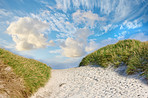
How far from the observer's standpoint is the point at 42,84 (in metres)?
8.24

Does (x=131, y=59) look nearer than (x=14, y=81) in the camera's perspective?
No

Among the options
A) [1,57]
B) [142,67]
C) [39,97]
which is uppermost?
[1,57]

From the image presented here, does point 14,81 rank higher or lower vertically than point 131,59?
lower

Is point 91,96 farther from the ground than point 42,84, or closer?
closer

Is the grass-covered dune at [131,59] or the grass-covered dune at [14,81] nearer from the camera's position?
the grass-covered dune at [14,81]

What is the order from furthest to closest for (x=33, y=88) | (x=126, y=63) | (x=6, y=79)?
(x=126, y=63) < (x=33, y=88) < (x=6, y=79)

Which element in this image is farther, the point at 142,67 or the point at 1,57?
the point at 142,67

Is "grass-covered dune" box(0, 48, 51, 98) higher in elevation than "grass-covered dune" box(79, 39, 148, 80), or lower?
lower

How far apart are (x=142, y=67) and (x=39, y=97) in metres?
7.51

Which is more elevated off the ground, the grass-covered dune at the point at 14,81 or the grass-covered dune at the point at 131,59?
the grass-covered dune at the point at 131,59

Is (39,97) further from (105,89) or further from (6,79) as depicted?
(105,89)

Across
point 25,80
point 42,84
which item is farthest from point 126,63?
point 25,80

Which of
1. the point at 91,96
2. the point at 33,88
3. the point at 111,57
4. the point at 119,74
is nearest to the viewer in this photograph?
the point at 91,96

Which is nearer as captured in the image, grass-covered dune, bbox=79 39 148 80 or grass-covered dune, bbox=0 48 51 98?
grass-covered dune, bbox=0 48 51 98
